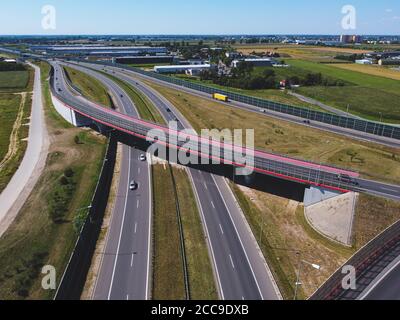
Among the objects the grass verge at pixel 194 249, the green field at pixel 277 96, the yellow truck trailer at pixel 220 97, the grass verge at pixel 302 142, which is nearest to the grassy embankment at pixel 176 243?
the grass verge at pixel 194 249

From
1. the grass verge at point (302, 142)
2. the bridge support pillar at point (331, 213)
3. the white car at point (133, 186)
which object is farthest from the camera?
the grass verge at point (302, 142)

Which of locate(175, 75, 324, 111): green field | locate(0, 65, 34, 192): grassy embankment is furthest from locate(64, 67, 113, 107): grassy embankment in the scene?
locate(175, 75, 324, 111): green field

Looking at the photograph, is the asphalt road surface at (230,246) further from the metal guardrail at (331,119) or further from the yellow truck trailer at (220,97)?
the yellow truck trailer at (220,97)

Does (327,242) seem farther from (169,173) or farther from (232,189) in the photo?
(169,173)

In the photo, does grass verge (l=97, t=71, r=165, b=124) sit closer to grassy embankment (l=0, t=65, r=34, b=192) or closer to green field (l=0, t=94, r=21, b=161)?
grassy embankment (l=0, t=65, r=34, b=192)

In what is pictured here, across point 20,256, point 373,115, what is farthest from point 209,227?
point 373,115

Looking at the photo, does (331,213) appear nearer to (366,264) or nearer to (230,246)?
(366,264)

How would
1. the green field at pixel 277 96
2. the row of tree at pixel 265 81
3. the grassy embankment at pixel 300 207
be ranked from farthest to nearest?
the row of tree at pixel 265 81 → the green field at pixel 277 96 → the grassy embankment at pixel 300 207
